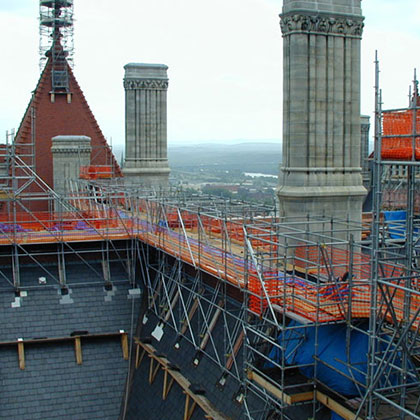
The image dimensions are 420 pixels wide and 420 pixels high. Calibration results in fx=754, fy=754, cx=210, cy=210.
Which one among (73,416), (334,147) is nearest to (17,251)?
(73,416)

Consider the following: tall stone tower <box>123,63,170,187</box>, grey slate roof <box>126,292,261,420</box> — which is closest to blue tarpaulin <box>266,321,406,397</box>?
grey slate roof <box>126,292,261,420</box>

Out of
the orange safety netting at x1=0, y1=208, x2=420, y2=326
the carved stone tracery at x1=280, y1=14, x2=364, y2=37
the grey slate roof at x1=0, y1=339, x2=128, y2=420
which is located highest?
the carved stone tracery at x1=280, y1=14, x2=364, y2=37

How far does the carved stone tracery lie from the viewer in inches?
908

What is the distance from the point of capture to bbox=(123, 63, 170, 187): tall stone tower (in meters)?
43.9

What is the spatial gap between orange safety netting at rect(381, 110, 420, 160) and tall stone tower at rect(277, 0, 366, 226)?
7859mm

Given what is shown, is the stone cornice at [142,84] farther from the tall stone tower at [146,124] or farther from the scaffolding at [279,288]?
the scaffolding at [279,288]

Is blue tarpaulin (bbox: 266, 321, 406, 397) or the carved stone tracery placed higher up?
the carved stone tracery

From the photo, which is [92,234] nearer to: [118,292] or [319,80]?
[118,292]

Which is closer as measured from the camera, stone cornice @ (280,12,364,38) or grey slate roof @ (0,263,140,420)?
stone cornice @ (280,12,364,38)

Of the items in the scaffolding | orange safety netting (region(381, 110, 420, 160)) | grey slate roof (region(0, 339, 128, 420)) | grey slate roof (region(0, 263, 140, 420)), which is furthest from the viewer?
grey slate roof (region(0, 263, 140, 420))

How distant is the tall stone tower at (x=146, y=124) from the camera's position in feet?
144

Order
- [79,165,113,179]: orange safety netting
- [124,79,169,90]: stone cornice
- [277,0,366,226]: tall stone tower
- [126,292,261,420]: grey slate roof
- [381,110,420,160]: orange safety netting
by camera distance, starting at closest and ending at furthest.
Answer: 1. [381,110,420,160]: orange safety netting
2. [126,292,261,420]: grey slate roof
3. [277,0,366,226]: tall stone tower
4. [79,165,113,179]: orange safety netting
5. [124,79,169,90]: stone cornice

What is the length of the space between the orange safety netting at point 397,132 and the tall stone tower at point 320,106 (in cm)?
786

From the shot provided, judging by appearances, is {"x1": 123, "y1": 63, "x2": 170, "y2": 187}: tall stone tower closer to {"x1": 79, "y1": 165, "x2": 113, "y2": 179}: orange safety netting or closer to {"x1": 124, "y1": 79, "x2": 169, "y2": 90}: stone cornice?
{"x1": 124, "y1": 79, "x2": 169, "y2": 90}: stone cornice
